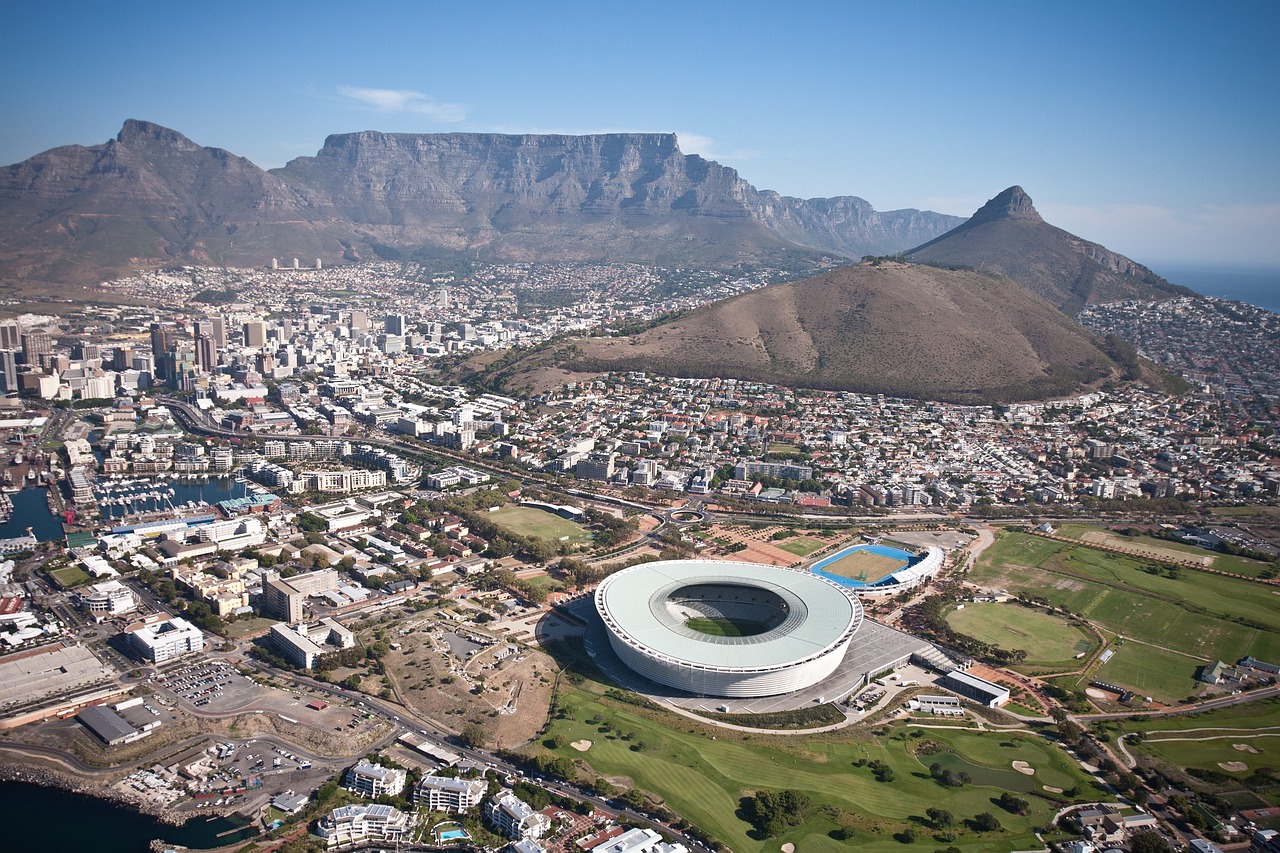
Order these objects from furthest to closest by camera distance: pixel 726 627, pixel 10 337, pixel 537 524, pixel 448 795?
pixel 10 337
pixel 537 524
pixel 726 627
pixel 448 795

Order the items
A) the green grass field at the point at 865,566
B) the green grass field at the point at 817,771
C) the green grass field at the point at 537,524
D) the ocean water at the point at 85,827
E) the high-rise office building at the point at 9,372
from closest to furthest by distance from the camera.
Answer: the ocean water at the point at 85,827
the green grass field at the point at 817,771
the green grass field at the point at 865,566
the green grass field at the point at 537,524
the high-rise office building at the point at 9,372

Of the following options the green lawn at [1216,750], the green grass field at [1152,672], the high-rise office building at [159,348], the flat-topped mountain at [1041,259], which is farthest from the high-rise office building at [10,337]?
the flat-topped mountain at [1041,259]

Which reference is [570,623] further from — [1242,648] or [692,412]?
[692,412]

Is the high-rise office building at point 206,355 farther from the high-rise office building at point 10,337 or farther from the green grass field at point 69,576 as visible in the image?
the green grass field at point 69,576

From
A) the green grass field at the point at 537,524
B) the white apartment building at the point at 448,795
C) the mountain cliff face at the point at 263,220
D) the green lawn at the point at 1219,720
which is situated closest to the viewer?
the white apartment building at the point at 448,795

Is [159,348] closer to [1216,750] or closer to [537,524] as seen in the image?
[537,524]

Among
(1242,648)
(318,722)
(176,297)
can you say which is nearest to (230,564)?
(318,722)


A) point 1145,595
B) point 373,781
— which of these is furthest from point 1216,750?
point 373,781

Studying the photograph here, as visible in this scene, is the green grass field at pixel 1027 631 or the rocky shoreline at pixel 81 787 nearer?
the rocky shoreline at pixel 81 787
